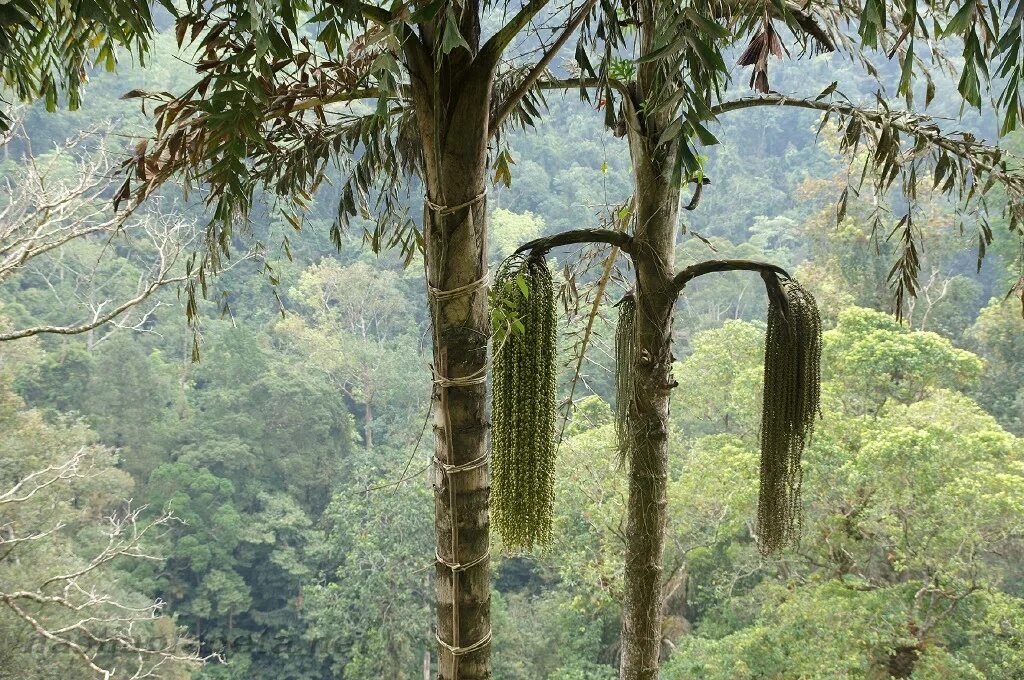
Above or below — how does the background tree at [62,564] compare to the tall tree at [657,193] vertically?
below

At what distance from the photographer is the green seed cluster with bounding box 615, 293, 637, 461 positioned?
206cm

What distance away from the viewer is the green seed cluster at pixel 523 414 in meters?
1.52

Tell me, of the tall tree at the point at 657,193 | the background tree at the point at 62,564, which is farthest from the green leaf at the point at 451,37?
the background tree at the point at 62,564

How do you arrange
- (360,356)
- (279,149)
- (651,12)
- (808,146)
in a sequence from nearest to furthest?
1. (651,12)
2. (279,149)
3. (360,356)
4. (808,146)

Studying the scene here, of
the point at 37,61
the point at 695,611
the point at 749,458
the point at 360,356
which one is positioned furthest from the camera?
the point at 360,356

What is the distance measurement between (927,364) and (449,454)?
6864 millimetres

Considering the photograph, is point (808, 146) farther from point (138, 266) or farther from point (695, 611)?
point (138, 266)

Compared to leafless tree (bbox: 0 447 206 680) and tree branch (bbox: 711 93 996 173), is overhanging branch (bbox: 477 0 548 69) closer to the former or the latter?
tree branch (bbox: 711 93 996 173)

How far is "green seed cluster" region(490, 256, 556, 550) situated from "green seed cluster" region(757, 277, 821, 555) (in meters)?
0.51

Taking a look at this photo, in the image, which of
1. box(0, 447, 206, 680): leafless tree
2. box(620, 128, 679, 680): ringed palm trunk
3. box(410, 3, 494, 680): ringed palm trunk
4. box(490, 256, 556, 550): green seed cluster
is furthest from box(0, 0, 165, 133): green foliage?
box(0, 447, 206, 680): leafless tree

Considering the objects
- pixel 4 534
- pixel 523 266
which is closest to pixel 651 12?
pixel 523 266

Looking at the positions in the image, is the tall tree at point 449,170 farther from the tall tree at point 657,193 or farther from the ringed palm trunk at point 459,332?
the tall tree at point 657,193

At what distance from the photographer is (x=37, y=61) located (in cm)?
198

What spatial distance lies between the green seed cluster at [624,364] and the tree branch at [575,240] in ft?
0.45
